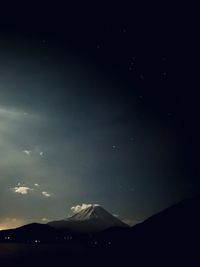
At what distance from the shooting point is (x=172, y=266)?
453 ft

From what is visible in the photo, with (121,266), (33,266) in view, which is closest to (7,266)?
(33,266)

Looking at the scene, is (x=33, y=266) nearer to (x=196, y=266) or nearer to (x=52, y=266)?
(x=52, y=266)

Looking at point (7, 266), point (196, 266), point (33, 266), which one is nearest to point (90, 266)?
point (33, 266)

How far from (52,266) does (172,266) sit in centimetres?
4447

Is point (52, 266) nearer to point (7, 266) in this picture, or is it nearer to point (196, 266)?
point (7, 266)

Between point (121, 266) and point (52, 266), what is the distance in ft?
81.6

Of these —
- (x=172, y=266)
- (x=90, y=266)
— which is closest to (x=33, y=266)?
(x=90, y=266)

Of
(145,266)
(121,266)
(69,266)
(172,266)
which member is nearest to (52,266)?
(69,266)

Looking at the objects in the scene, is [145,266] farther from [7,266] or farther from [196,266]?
[7,266]

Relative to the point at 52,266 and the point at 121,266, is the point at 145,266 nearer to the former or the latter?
the point at 121,266

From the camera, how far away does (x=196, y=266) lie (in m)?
135

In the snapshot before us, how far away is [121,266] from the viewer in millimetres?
134375

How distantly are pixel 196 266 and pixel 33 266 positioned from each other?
5910 centimetres

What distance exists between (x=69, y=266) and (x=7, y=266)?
71.9 ft
